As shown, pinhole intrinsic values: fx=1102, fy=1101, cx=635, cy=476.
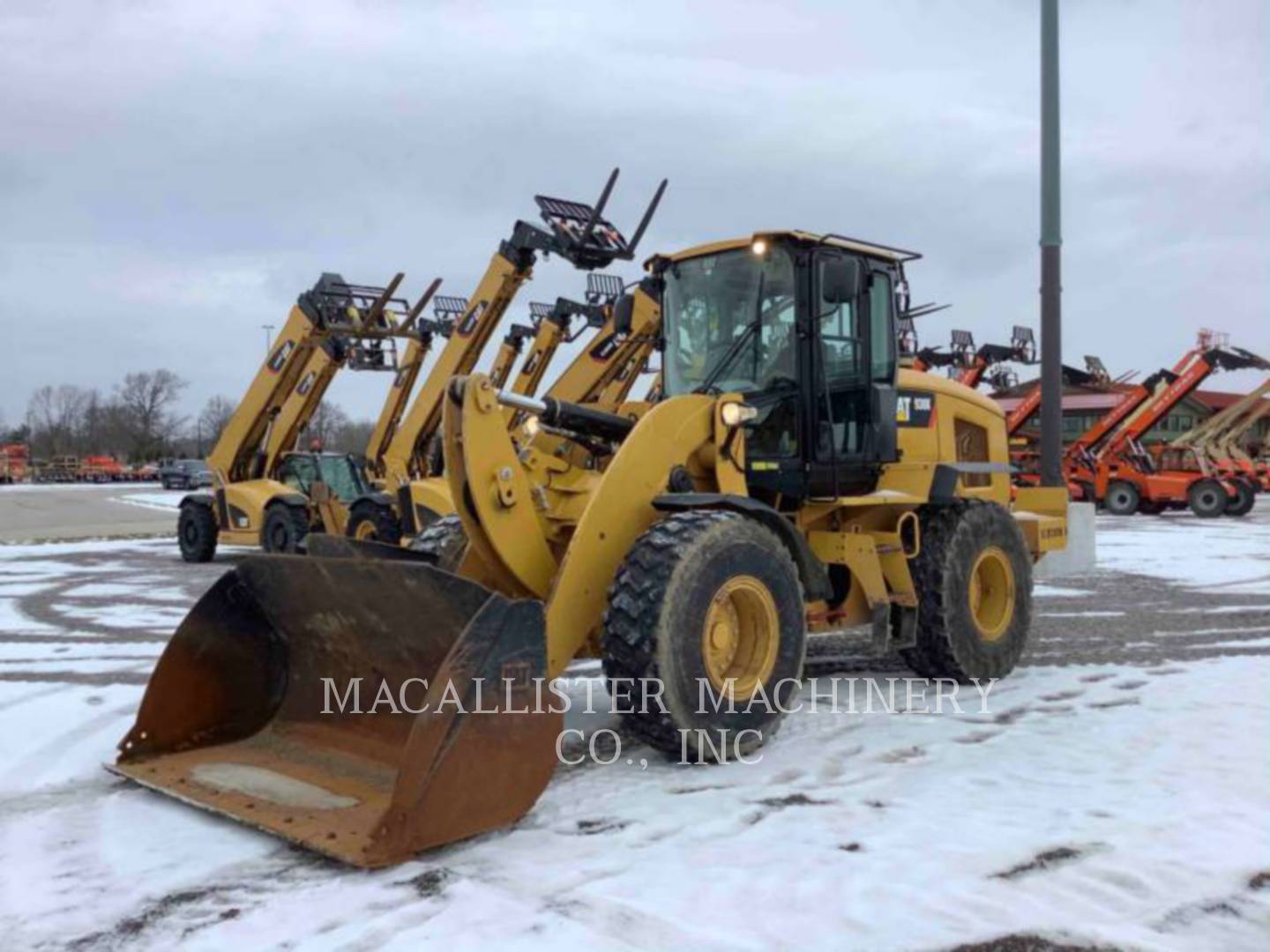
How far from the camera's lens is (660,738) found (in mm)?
4891

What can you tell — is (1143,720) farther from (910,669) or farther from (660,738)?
(660,738)

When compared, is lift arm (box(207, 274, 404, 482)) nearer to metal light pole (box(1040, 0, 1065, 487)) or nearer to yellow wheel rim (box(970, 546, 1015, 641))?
metal light pole (box(1040, 0, 1065, 487))

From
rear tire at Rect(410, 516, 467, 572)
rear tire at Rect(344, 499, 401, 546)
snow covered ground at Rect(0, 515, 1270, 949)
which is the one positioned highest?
rear tire at Rect(410, 516, 467, 572)

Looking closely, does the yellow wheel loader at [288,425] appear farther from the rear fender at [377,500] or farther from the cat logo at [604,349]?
the cat logo at [604,349]

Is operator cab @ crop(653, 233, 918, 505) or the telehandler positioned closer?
operator cab @ crop(653, 233, 918, 505)

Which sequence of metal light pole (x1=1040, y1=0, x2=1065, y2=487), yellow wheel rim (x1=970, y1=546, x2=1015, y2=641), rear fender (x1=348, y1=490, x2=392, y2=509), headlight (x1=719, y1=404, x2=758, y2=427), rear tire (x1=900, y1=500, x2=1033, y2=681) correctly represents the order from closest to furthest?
headlight (x1=719, y1=404, x2=758, y2=427) → rear tire (x1=900, y1=500, x2=1033, y2=681) → yellow wheel rim (x1=970, y1=546, x2=1015, y2=641) → metal light pole (x1=1040, y1=0, x2=1065, y2=487) → rear fender (x1=348, y1=490, x2=392, y2=509)

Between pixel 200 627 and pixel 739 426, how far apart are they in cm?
283

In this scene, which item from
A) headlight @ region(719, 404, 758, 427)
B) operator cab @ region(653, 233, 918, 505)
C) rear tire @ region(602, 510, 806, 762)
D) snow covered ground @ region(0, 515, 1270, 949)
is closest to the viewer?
snow covered ground @ region(0, 515, 1270, 949)

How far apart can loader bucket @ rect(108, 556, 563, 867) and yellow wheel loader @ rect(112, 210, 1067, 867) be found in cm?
1

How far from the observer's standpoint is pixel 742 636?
17.6ft

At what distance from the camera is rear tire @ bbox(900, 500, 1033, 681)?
6727mm

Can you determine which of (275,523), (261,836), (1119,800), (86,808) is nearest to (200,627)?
(86,808)

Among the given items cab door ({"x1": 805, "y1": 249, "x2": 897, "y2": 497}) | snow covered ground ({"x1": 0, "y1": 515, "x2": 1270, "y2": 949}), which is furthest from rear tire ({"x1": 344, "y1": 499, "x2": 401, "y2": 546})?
cab door ({"x1": 805, "y1": 249, "x2": 897, "y2": 497})

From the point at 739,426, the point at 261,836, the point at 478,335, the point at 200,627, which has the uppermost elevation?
the point at 478,335
